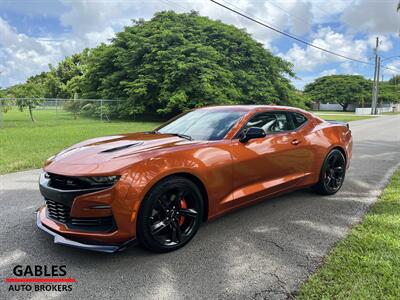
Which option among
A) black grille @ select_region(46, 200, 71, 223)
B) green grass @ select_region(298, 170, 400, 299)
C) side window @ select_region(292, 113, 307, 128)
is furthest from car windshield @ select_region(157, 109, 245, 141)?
green grass @ select_region(298, 170, 400, 299)

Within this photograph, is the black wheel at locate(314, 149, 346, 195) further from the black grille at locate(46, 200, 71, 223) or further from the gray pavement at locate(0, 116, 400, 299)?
the black grille at locate(46, 200, 71, 223)

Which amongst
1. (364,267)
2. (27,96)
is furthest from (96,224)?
(27,96)

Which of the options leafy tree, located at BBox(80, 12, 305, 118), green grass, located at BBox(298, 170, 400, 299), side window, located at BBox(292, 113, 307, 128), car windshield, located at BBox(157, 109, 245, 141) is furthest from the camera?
leafy tree, located at BBox(80, 12, 305, 118)

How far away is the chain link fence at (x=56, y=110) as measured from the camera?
62.0ft

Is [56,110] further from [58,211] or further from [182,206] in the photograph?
[182,206]

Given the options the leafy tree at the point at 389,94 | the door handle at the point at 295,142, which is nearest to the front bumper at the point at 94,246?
the door handle at the point at 295,142

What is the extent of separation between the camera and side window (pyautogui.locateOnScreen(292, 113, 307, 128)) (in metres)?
4.85

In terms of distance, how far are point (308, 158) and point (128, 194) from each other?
2873 mm

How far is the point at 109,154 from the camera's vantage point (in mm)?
3225

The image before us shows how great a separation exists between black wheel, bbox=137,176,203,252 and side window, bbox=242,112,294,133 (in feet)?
3.87

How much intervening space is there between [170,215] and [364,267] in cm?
185

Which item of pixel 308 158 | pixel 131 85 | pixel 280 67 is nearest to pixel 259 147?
pixel 308 158

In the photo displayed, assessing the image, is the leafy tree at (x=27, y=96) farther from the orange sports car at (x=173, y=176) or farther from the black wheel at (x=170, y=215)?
the black wheel at (x=170, y=215)

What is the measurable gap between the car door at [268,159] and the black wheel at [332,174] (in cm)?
59
